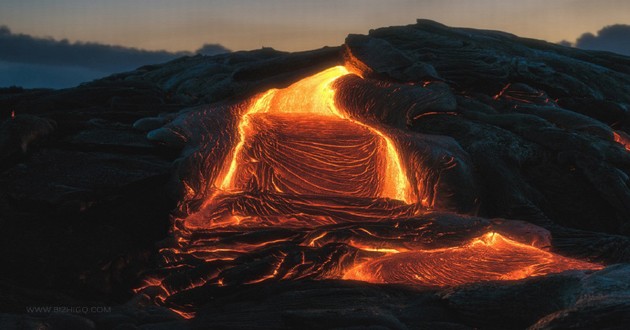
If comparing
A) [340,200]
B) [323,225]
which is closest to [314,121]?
[340,200]

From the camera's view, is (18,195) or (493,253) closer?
(493,253)

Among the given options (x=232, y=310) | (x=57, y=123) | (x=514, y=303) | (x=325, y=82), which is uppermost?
(x=325, y=82)

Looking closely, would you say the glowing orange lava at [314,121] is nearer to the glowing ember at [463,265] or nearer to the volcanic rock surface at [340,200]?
the volcanic rock surface at [340,200]

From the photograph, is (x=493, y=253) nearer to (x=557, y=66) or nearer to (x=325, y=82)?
(x=325, y=82)

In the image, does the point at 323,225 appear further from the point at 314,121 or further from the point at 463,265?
the point at 314,121

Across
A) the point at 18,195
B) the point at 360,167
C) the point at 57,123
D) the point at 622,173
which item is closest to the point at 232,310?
the point at 18,195

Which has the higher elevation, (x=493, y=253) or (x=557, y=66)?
(x=557, y=66)

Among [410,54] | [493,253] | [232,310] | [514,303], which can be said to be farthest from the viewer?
[410,54]

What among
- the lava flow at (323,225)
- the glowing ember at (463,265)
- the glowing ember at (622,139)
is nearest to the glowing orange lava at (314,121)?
the lava flow at (323,225)
